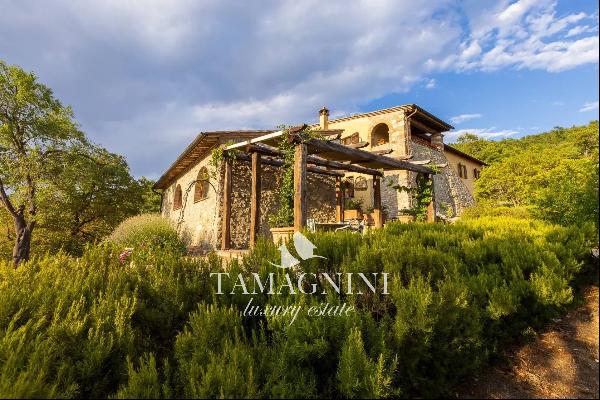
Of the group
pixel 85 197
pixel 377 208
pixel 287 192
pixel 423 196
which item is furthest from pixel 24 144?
pixel 423 196

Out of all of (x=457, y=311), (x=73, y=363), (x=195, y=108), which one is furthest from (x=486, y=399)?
(x=195, y=108)

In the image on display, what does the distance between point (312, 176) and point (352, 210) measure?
2138 mm

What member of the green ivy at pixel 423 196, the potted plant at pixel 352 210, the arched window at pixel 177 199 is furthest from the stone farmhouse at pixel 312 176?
the green ivy at pixel 423 196

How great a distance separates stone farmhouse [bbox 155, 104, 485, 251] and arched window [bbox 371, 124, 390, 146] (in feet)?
0.19

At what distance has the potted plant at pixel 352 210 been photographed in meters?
12.2

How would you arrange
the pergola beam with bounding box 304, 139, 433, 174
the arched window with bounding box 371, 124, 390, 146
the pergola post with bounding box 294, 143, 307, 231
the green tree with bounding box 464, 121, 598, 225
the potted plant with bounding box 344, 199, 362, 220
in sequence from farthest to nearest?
the arched window with bounding box 371, 124, 390, 146 < the potted plant with bounding box 344, 199, 362, 220 < the pergola beam with bounding box 304, 139, 433, 174 < the pergola post with bounding box 294, 143, 307, 231 < the green tree with bounding box 464, 121, 598, 225

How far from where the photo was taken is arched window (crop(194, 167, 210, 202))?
11.0 meters

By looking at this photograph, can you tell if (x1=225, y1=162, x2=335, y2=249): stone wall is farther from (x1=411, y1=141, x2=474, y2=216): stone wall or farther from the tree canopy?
(x1=411, y1=141, x2=474, y2=216): stone wall

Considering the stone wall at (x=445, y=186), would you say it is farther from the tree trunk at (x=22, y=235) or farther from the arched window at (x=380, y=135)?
the tree trunk at (x=22, y=235)

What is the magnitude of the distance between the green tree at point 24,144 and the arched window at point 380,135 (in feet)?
49.0

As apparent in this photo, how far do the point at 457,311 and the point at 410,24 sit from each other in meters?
4.27

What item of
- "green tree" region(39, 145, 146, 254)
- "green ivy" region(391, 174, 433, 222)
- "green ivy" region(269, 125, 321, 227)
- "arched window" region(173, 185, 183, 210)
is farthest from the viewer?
"arched window" region(173, 185, 183, 210)

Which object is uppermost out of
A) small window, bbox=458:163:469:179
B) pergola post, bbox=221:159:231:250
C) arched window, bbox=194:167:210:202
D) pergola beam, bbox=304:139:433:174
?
small window, bbox=458:163:469:179

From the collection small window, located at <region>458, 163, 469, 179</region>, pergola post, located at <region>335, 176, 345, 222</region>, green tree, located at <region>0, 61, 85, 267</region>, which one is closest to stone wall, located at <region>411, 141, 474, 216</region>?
small window, located at <region>458, 163, 469, 179</region>
